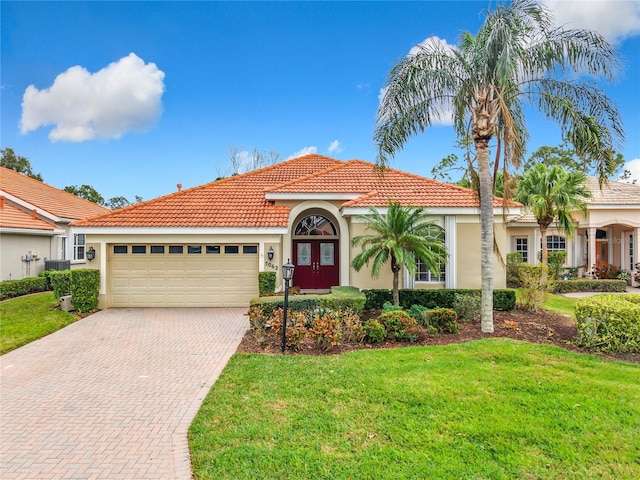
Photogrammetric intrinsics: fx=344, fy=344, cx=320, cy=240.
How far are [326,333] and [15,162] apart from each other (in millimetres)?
45251

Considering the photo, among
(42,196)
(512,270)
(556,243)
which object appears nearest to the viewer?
(512,270)

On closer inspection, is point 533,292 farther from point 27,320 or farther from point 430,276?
point 27,320

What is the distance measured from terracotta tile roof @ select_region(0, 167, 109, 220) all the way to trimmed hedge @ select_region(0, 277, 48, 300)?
15.8ft

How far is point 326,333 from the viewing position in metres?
8.00

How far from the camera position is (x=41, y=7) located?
42.6 ft

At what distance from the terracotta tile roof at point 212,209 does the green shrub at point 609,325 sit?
9.68 meters

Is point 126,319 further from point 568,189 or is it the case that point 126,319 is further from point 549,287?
point 568,189

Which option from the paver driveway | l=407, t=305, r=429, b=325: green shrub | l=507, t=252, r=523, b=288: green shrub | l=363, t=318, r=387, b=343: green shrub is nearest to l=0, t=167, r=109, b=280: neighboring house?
the paver driveway

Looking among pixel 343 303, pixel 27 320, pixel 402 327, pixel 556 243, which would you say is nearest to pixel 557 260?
pixel 556 243

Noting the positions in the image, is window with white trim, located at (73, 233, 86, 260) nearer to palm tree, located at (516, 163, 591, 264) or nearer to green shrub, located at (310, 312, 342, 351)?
green shrub, located at (310, 312, 342, 351)

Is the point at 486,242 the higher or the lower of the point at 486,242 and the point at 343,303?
the higher

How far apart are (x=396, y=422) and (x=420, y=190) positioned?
11.3 metres

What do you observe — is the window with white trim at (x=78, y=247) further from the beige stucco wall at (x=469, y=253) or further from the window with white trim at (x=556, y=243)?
the window with white trim at (x=556, y=243)

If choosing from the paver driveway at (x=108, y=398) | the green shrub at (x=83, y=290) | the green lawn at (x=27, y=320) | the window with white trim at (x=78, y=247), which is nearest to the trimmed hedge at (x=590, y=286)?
the paver driveway at (x=108, y=398)
